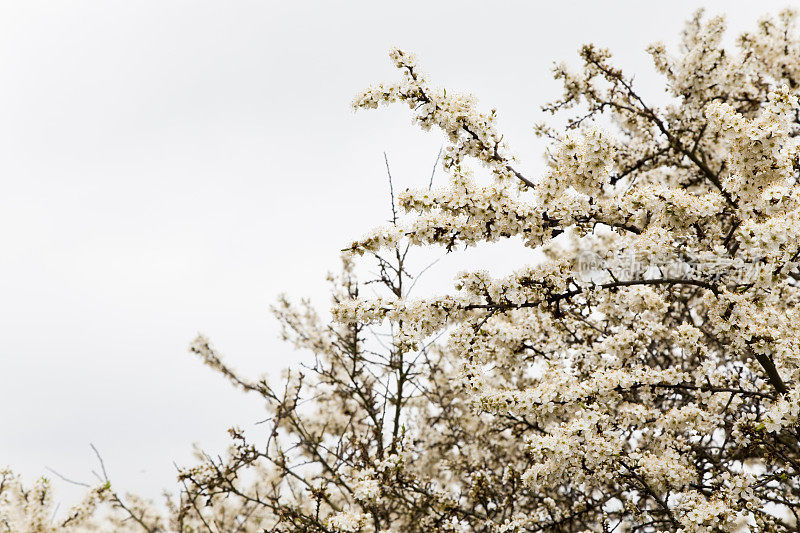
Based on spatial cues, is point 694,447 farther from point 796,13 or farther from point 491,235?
point 796,13

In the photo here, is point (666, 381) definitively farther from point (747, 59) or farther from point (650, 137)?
point (747, 59)

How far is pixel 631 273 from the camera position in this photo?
4.85 metres

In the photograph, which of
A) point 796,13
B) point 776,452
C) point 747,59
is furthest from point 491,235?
point 796,13

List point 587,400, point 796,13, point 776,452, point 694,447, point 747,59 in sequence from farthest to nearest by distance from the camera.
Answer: point 796,13 → point 747,59 → point 694,447 → point 587,400 → point 776,452

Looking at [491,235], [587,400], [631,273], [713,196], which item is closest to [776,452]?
[587,400]

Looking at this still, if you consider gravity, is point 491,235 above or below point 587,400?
above

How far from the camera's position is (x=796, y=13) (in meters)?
8.39

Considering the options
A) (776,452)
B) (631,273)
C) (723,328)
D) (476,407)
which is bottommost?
(776,452)

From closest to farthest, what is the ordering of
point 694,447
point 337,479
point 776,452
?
point 776,452 < point 694,447 < point 337,479

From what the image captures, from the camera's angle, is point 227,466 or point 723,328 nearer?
point 723,328

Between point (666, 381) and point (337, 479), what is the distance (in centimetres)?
370

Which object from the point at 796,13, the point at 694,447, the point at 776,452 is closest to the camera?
the point at 776,452

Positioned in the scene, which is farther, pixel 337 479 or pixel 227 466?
pixel 337 479

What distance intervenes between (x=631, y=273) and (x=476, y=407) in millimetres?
1719
